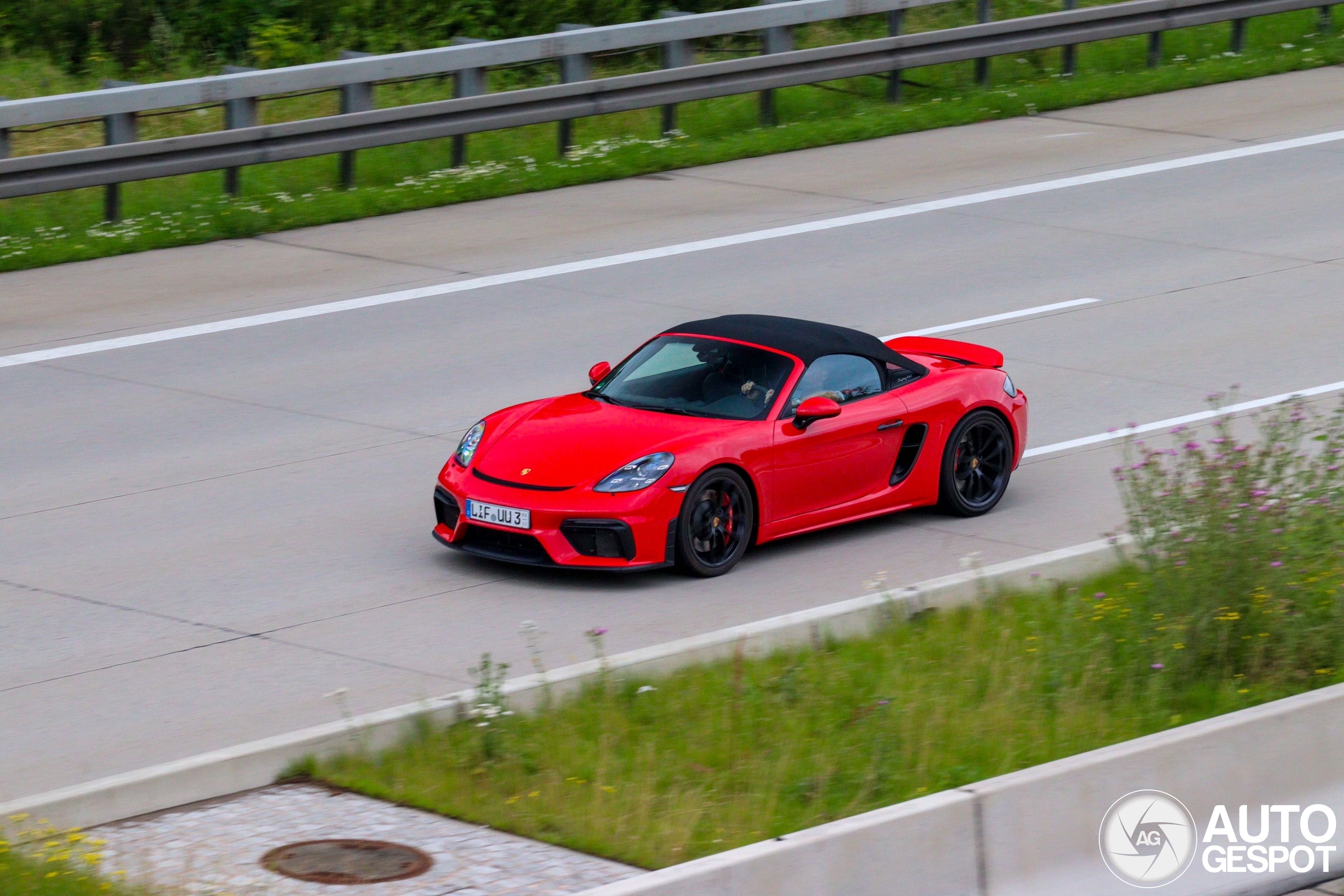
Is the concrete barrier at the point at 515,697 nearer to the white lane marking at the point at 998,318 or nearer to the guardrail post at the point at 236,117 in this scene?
the white lane marking at the point at 998,318

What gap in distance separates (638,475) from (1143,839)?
4.19 m

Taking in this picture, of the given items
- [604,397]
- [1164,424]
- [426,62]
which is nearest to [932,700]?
[604,397]

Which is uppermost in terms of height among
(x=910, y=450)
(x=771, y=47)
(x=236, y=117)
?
(x=771, y=47)

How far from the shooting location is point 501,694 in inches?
297

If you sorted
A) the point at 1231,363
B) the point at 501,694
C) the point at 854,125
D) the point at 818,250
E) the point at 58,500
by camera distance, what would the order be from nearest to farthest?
the point at 501,694
the point at 58,500
the point at 1231,363
the point at 818,250
the point at 854,125

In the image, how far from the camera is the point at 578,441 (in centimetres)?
1004

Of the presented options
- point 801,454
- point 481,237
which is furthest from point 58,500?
point 481,237

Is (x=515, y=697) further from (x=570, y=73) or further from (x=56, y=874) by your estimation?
(x=570, y=73)

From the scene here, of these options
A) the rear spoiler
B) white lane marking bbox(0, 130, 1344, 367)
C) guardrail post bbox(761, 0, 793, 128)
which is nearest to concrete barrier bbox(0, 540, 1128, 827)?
the rear spoiler

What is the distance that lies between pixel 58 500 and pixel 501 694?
4615 millimetres

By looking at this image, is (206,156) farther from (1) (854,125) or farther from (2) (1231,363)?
(2) (1231,363)

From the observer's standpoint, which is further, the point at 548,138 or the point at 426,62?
the point at 548,138

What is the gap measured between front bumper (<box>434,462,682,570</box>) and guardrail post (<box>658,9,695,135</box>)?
470 inches

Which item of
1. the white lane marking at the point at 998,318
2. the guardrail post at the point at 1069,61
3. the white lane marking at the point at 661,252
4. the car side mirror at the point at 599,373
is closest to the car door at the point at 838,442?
the car side mirror at the point at 599,373
